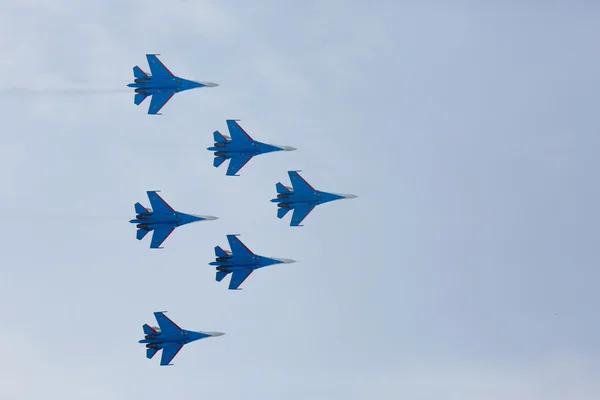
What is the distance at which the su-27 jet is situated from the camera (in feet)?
621

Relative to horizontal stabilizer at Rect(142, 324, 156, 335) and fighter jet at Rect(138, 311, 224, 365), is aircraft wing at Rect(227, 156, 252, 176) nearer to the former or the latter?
fighter jet at Rect(138, 311, 224, 365)

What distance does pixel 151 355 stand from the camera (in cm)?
18800

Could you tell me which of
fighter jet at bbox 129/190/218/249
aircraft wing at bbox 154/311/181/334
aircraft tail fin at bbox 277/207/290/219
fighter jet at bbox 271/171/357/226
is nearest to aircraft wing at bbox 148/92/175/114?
fighter jet at bbox 129/190/218/249

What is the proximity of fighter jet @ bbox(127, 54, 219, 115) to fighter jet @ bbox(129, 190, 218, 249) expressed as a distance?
42.0 feet

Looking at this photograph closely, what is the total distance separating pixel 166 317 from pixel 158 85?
32383mm

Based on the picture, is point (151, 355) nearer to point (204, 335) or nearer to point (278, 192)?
point (204, 335)

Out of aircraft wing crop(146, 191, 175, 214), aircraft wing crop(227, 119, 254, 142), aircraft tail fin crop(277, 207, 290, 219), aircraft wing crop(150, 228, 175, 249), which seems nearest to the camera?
aircraft wing crop(146, 191, 175, 214)

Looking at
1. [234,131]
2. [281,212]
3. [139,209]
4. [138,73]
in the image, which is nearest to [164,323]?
[139,209]

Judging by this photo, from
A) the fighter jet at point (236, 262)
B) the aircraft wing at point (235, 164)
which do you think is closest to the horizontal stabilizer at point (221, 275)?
the fighter jet at point (236, 262)

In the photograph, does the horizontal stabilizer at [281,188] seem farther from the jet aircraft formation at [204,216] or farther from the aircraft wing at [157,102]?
the aircraft wing at [157,102]

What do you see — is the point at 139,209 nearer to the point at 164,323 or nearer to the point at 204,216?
the point at 204,216

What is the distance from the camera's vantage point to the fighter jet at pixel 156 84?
18895cm

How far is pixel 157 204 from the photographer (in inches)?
7416

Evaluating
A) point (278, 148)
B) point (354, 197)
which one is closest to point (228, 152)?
point (278, 148)
